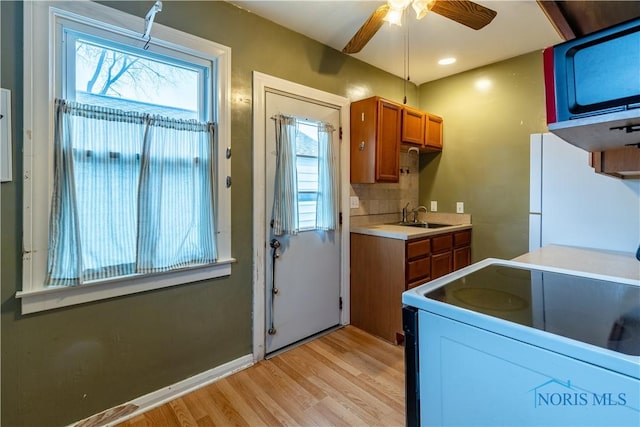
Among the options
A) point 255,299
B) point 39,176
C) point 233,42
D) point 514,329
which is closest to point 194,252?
point 255,299

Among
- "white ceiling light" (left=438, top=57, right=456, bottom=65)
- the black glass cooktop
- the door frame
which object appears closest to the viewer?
the black glass cooktop

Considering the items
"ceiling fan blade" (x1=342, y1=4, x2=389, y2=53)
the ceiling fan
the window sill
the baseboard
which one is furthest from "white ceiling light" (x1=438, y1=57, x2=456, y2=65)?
the baseboard

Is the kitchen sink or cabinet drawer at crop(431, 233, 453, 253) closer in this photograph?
cabinet drawer at crop(431, 233, 453, 253)

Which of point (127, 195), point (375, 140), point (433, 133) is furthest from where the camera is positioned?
point (433, 133)

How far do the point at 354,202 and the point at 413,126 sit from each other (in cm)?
98

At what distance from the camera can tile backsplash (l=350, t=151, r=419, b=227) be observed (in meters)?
3.04

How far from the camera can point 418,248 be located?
8.50ft

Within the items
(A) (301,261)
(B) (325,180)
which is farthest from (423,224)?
(A) (301,261)

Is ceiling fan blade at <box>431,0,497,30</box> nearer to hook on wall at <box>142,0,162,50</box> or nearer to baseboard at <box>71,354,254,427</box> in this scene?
hook on wall at <box>142,0,162,50</box>

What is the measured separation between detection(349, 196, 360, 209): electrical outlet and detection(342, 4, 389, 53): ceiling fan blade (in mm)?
1254

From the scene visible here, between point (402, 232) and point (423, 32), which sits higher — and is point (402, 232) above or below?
below

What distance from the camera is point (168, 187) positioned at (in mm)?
1857

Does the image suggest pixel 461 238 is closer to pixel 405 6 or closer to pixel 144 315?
pixel 405 6

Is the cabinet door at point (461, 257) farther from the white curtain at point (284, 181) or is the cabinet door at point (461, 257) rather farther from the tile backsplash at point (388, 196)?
the white curtain at point (284, 181)
